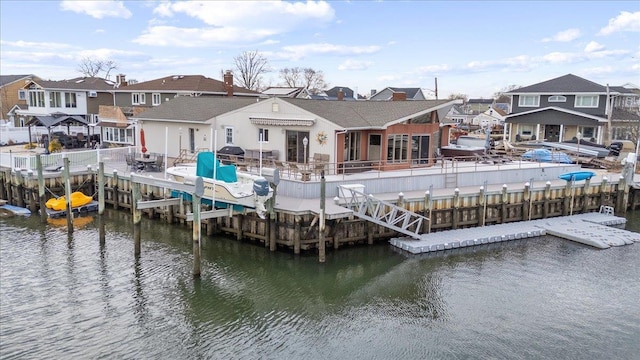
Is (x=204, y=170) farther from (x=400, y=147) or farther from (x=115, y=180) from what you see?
(x=400, y=147)

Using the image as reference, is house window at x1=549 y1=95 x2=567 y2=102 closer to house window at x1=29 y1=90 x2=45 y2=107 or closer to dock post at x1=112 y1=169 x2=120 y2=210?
dock post at x1=112 y1=169 x2=120 y2=210

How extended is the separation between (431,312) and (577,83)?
3994 centimetres

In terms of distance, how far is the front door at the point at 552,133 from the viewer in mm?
47281

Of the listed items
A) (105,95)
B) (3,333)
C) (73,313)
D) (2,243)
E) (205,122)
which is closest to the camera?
(3,333)

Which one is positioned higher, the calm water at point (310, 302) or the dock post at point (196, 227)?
the dock post at point (196, 227)

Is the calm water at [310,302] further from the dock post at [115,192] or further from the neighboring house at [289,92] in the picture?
the neighboring house at [289,92]

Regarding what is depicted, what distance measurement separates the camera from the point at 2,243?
21.4 metres

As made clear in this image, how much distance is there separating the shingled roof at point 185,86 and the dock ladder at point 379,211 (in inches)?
1056

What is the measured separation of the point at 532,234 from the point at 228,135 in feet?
56.6

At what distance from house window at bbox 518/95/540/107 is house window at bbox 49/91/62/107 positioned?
141 feet

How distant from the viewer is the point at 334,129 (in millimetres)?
25781

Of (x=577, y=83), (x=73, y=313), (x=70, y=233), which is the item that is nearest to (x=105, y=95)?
(x=70, y=233)

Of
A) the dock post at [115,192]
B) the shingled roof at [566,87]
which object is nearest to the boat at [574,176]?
the shingled roof at [566,87]

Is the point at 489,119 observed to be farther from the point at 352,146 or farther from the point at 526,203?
the point at 352,146
